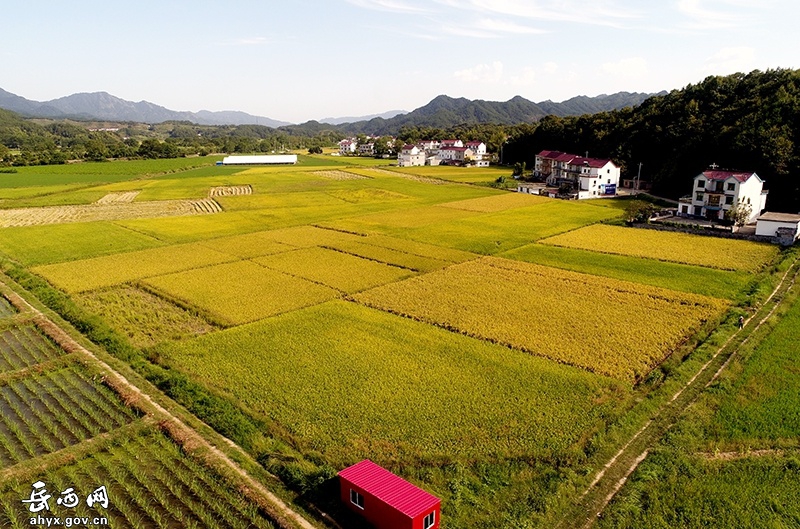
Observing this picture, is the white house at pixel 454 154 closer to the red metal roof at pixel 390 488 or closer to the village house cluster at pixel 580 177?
the village house cluster at pixel 580 177

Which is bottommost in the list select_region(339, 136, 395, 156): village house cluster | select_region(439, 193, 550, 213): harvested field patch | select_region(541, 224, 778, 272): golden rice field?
select_region(541, 224, 778, 272): golden rice field

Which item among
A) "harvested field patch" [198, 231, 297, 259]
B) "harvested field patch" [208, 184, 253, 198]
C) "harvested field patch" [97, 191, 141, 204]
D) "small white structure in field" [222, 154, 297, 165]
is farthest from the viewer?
"small white structure in field" [222, 154, 297, 165]

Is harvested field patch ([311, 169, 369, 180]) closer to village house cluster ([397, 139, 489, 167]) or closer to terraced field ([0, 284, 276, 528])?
village house cluster ([397, 139, 489, 167])

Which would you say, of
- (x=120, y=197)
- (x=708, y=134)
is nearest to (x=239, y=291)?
(x=120, y=197)

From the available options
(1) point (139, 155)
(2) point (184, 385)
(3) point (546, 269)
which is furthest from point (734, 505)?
(1) point (139, 155)

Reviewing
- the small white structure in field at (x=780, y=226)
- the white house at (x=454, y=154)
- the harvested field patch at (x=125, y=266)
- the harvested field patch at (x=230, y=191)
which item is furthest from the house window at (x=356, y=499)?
the white house at (x=454, y=154)

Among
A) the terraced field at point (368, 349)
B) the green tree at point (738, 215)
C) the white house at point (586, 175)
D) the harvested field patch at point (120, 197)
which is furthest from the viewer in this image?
the white house at point (586, 175)

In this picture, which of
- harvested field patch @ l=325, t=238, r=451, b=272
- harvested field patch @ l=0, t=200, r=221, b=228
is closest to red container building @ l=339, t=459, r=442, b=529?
harvested field patch @ l=325, t=238, r=451, b=272
